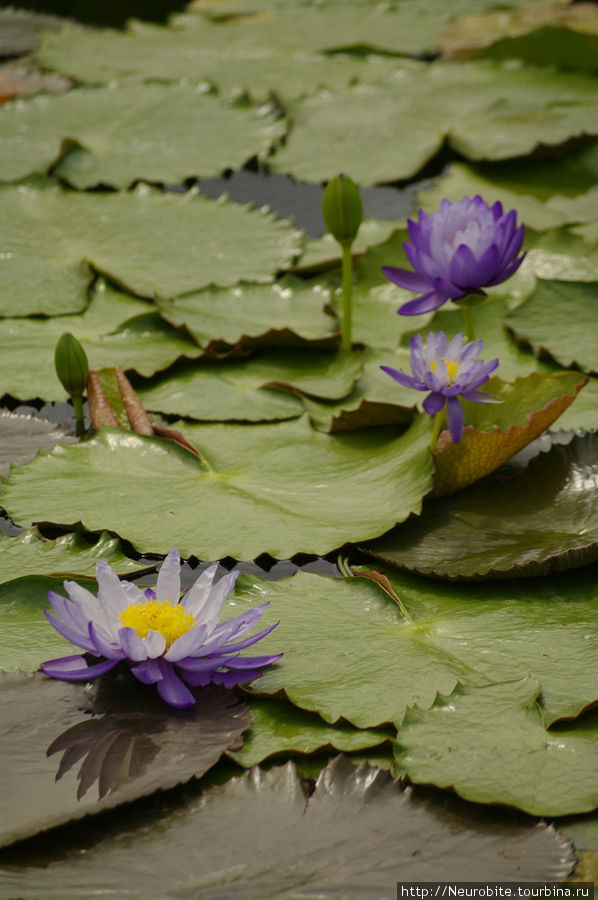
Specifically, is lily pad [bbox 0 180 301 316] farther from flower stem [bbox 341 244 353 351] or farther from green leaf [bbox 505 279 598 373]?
green leaf [bbox 505 279 598 373]

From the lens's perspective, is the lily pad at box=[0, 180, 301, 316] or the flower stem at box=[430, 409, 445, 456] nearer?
the flower stem at box=[430, 409, 445, 456]

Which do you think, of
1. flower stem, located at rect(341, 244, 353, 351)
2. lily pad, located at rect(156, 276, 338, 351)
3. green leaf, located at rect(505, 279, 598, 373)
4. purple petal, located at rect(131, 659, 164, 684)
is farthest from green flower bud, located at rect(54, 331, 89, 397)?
green leaf, located at rect(505, 279, 598, 373)

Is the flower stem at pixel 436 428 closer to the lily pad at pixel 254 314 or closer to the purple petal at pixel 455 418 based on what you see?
the purple petal at pixel 455 418

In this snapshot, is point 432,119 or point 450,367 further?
point 432,119

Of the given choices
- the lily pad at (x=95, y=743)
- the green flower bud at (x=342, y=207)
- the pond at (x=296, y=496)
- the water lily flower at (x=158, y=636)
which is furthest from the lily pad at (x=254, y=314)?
the lily pad at (x=95, y=743)

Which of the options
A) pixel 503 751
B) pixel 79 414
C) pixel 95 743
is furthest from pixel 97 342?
pixel 503 751

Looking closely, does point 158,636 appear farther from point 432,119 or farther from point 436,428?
point 432,119
